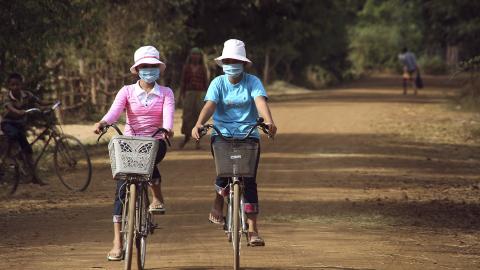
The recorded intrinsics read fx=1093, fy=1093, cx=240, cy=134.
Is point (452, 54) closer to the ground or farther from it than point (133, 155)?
closer to the ground

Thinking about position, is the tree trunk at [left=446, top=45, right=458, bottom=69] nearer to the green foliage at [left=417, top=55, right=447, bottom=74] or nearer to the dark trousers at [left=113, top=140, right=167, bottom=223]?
the green foliage at [left=417, top=55, right=447, bottom=74]

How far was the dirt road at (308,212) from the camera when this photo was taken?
9883 millimetres

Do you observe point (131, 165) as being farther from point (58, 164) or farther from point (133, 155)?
point (58, 164)

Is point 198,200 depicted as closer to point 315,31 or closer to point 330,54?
point 315,31

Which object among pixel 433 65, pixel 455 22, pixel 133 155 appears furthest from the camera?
pixel 433 65

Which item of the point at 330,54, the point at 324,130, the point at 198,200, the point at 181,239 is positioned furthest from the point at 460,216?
the point at 330,54

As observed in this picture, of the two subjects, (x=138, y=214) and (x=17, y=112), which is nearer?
(x=138, y=214)

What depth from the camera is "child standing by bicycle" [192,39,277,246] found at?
8938mm

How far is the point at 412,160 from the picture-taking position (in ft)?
65.2

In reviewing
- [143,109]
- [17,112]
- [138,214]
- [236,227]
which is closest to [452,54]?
[17,112]

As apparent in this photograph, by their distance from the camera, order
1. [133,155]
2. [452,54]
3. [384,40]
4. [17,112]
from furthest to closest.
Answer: [384,40], [452,54], [17,112], [133,155]

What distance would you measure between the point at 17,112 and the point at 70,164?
4.48 ft

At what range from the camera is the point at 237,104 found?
9000 mm

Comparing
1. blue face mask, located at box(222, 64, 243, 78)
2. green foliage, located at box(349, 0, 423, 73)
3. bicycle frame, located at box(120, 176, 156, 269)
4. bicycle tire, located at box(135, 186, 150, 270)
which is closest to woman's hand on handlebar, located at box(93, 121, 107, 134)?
bicycle frame, located at box(120, 176, 156, 269)
